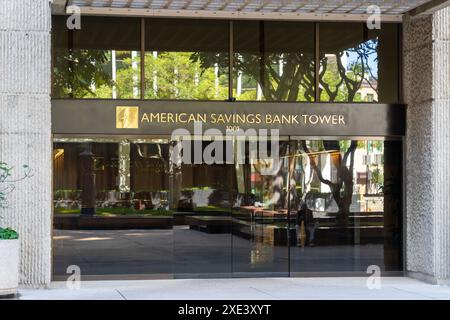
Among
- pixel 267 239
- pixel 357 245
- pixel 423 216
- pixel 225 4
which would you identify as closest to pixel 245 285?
pixel 267 239

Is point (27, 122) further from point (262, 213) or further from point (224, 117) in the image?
point (262, 213)

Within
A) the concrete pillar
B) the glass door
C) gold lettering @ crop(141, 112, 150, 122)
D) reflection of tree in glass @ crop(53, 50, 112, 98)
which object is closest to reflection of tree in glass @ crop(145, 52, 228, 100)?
gold lettering @ crop(141, 112, 150, 122)

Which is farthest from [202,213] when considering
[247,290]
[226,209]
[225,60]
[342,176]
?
[225,60]

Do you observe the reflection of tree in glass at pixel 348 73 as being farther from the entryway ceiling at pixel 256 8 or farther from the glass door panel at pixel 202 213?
the glass door panel at pixel 202 213

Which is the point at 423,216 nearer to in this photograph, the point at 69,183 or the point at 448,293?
the point at 448,293

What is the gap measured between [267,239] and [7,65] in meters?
5.32

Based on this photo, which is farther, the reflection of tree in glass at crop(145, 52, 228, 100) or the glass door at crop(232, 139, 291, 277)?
the glass door at crop(232, 139, 291, 277)

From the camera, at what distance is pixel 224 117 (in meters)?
14.1

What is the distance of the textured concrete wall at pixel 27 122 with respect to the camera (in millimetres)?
12758

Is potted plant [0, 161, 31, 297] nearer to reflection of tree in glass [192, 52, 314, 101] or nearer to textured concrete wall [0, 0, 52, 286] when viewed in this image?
textured concrete wall [0, 0, 52, 286]

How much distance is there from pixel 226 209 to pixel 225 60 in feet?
8.57

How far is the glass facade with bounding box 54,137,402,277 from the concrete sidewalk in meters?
0.40

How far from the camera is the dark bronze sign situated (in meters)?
13.6

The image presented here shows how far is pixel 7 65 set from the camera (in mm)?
12773
